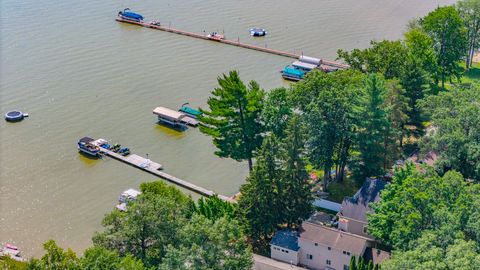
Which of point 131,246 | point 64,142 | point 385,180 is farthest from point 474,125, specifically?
point 64,142

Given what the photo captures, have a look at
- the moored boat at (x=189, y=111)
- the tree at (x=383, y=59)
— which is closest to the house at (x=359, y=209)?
the tree at (x=383, y=59)

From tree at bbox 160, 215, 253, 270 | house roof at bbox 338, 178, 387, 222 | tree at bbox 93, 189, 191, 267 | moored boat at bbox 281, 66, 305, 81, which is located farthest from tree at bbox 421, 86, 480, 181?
moored boat at bbox 281, 66, 305, 81

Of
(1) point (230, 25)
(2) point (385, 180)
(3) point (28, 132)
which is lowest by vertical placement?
(3) point (28, 132)

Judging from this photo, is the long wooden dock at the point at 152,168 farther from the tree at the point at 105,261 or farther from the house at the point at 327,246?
the tree at the point at 105,261

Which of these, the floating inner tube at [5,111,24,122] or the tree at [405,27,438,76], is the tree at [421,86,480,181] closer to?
the tree at [405,27,438,76]

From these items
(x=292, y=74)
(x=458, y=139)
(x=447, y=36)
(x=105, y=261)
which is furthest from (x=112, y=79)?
(x=105, y=261)

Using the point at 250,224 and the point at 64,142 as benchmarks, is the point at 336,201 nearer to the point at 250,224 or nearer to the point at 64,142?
the point at 250,224

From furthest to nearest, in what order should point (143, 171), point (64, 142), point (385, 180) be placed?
1. point (64, 142)
2. point (143, 171)
3. point (385, 180)

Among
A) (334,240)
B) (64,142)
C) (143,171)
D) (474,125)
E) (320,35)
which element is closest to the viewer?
(334,240)
